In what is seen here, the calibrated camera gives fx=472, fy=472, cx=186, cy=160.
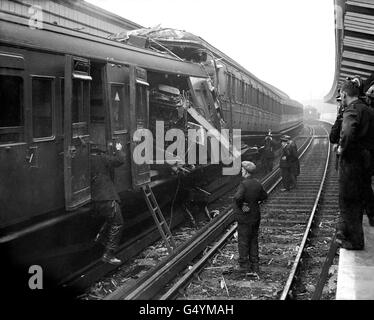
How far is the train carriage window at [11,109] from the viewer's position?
487 cm

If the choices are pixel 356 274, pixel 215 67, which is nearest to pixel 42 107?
pixel 356 274

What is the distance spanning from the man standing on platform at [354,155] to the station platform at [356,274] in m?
0.21

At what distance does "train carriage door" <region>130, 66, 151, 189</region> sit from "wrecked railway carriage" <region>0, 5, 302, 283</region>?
17mm

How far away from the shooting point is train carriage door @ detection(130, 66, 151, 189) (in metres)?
7.39

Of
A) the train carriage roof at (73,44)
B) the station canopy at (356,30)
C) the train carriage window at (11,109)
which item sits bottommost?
the train carriage window at (11,109)

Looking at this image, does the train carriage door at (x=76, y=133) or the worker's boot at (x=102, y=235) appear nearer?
the train carriage door at (x=76, y=133)

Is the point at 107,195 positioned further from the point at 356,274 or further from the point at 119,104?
the point at 356,274

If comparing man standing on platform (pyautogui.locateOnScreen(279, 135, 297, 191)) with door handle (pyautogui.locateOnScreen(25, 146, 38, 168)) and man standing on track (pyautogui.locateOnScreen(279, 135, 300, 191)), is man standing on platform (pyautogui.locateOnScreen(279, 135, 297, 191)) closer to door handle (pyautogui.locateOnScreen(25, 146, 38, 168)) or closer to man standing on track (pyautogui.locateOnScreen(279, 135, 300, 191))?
man standing on track (pyautogui.locateOnScreen(279, 135, 300, 191))

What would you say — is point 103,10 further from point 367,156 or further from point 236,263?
point 367,156

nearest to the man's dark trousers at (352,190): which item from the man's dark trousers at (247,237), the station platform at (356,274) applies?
the station platform at (356,274)

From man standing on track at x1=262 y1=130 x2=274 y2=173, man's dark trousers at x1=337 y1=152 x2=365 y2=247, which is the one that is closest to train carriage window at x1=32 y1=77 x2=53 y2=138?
man's dark trousers at x1=337 y1=152 x2=365 y2=247

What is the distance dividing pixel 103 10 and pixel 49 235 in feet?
34.9

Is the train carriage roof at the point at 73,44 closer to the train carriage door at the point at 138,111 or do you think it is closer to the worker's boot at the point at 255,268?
the train carriage door at the point at 138,111

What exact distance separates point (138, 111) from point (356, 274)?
14.1 feet
